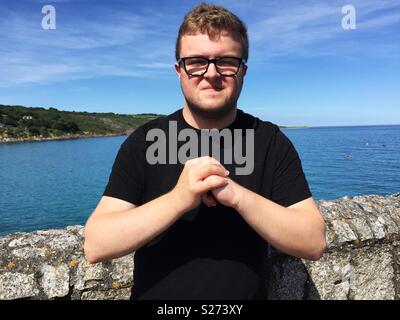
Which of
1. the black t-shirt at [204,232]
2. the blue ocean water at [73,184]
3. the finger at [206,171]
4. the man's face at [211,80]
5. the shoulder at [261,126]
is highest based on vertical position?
the man's face at [211,80]

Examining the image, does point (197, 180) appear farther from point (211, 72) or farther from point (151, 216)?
point (211, 72)

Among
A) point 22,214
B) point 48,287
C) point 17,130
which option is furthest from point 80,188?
point 17,130

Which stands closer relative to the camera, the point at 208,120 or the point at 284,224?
the point at 284,224

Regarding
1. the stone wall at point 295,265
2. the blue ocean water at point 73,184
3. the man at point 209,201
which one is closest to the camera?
the man at point 209,201

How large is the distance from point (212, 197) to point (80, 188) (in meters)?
59.4

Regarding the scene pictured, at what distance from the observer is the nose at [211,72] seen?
2211mm

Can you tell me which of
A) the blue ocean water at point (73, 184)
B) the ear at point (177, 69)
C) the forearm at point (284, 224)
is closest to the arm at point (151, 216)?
the forearm at point (284, 224)

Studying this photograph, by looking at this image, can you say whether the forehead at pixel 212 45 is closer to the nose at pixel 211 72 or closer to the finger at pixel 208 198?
the nose at pixel 211 72

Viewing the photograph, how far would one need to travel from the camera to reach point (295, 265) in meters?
3.55

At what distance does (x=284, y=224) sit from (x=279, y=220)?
4 centimetres

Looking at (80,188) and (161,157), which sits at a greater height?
(161,157)

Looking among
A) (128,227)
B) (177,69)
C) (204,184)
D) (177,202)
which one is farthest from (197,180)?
(177,69)
